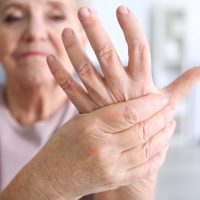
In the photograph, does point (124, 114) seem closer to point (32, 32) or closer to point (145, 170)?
point (145, 170)

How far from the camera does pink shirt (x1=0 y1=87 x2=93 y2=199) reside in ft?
3.33

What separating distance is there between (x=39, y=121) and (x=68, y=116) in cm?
9

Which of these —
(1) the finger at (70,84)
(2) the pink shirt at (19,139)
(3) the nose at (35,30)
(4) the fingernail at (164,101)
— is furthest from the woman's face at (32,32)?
(4) the fingernail at (164,101)

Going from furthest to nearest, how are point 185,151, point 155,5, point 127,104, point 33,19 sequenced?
point 155,5
point 185,151
point 33,19
point 127,104

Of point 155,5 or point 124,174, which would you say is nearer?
point 124,174

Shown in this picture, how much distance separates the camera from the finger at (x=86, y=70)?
647mm

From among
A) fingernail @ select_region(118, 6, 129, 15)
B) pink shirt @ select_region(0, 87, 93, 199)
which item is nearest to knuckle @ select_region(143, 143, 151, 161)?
fingernail @ select_region(118, 6, 129, 15)

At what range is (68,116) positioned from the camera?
1.10 meters

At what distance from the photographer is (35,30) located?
3.24 ft

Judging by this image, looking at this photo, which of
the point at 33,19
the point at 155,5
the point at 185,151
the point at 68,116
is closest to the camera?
the point at 33,19

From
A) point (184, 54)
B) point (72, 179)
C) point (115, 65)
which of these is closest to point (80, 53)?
point (115, 65)

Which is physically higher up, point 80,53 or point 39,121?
point 80,53

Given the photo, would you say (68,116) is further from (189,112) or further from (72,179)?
(189,112)

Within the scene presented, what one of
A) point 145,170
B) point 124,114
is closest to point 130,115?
point 124,114
